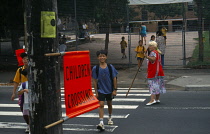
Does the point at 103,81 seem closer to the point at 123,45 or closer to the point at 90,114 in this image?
the point at 90,114

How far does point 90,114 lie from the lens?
1082cm

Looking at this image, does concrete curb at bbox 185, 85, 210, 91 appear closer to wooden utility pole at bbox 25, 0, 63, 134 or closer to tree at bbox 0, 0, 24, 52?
tree at bbox 0, 0, 24, 52

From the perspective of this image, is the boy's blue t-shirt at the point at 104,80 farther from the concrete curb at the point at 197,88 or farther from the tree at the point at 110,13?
the tree at the point at 110,13

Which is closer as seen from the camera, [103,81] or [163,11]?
[103,81]

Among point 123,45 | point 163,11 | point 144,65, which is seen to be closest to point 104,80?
point 123,45

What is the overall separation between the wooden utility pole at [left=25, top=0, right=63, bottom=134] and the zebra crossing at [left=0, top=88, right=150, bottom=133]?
15.8ft

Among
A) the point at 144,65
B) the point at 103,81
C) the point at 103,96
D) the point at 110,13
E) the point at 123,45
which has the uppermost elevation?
the point at 110,13

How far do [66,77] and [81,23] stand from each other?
15.6 metres

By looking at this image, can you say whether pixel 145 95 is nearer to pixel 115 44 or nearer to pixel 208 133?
pixel 208 133

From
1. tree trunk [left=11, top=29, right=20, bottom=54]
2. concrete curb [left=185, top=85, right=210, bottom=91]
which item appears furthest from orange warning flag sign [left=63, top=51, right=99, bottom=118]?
tree trunk [left=11, top=29, right=20, bottom=54]

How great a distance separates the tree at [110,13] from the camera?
20328mm

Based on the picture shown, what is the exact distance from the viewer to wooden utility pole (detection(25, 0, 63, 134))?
13.7 feet

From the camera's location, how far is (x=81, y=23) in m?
20.1

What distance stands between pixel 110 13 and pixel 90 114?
10.4 meters
